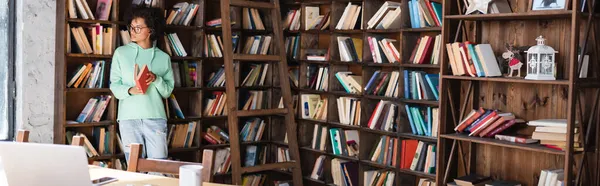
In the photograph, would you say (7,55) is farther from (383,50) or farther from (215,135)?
(383,50)

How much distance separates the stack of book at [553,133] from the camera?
4.12 meters

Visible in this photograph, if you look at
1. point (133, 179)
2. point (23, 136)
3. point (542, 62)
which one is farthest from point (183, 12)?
point (542, 62)

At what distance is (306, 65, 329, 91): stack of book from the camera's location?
6.04 m

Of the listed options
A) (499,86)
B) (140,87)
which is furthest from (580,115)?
(140,87)

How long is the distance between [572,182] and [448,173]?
84cm

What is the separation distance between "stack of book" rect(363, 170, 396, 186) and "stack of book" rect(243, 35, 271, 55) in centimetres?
154

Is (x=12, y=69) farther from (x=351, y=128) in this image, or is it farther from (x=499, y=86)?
(x=499, y=86)

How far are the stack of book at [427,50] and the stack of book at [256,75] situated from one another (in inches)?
67.1

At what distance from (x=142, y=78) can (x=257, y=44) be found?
150 cm

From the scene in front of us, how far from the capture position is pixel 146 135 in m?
5.34

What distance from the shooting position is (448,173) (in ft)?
15.8

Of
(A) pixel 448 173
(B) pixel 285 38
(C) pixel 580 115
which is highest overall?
(B) pixel 285 38

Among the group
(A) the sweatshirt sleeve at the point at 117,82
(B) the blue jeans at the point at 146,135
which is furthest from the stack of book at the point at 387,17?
(A) the sweatshirt sleeve at the point at 117,82

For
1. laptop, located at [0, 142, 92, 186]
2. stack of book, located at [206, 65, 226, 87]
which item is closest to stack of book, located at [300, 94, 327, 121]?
stack of book, located at [206, 65, 226, 87]
